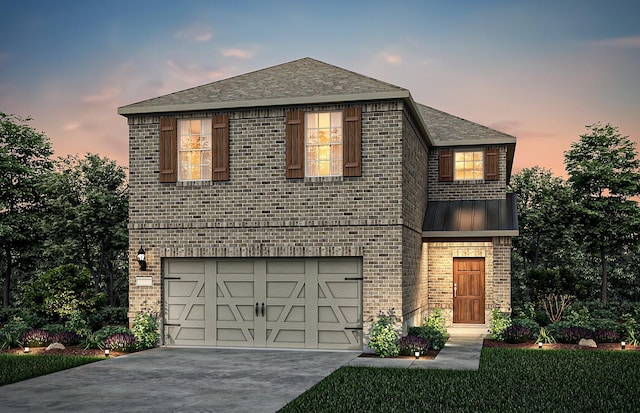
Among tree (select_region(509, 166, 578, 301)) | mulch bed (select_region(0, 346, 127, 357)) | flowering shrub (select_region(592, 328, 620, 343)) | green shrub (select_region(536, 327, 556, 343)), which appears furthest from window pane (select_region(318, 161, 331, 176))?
tree (select_region(509, 166, 578, 301))

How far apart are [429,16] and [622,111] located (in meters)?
10.5

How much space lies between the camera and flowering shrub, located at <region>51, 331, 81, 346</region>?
16938 mm

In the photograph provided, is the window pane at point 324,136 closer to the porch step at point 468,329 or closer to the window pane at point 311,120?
the window pane at point 311,120

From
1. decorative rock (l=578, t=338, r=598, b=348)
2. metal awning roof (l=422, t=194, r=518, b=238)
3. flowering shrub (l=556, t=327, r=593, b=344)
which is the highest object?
metal awning roof (l=422, t=194, r=518, b=238)

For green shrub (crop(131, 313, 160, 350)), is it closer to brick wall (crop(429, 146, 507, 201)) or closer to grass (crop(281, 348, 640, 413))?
grass (crop(281, 348, 640, 413))

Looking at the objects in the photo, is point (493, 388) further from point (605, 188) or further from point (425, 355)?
point (605, 188)

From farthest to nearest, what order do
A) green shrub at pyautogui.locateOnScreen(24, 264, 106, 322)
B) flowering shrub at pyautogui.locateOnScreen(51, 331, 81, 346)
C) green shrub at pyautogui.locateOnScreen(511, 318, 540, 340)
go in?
green shrub at pyautogui.locateOnScreen(24, 264, 106, 322) < green shrub at pyautogui.locateOnScreen(511, 318, 540, 340) < flowering shrub at pyautogui.locateOnScreen(51, 331, 81, 346)

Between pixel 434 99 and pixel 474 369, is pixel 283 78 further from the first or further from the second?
pixel 434 99

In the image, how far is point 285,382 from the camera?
475 inches

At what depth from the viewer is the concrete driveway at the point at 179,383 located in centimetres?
1016

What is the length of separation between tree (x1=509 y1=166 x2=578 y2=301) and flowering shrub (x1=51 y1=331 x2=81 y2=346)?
2027 cm

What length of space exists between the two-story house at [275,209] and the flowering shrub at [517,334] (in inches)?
95.0

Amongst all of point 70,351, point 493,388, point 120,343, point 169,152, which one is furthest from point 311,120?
point 493,388

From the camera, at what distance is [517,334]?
57.9 feet
